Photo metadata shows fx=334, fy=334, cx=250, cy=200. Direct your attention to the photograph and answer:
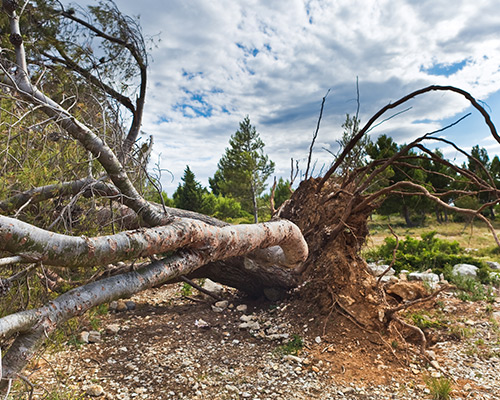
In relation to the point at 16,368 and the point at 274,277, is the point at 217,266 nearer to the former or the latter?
the point at 274,277

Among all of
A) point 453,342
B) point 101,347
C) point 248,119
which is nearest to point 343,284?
point 453,342

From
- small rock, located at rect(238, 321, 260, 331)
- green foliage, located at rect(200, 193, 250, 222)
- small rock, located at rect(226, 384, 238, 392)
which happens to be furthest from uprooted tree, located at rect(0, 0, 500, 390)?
green foliage, located at rect(200, 193, 250, 222)

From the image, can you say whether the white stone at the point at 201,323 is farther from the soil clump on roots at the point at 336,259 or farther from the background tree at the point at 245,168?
the background tree at the point at 245,168

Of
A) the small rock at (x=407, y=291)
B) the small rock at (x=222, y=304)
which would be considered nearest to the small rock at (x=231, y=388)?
the small rock at (x=222, y=304)

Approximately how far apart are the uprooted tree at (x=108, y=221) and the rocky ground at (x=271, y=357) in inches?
15.6

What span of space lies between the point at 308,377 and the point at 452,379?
133cm

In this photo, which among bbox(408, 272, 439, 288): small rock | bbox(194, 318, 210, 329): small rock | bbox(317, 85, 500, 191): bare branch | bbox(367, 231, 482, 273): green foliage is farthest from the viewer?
bbox(367, 231, 482, 273): green foliage

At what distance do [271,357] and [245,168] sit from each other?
622 inches

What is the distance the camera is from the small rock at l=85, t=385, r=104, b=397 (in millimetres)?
2969

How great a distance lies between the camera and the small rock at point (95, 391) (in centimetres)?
297

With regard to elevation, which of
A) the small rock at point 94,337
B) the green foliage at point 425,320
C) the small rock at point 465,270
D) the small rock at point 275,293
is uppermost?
the small rock at point 465,270

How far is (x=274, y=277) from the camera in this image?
484 centimetres

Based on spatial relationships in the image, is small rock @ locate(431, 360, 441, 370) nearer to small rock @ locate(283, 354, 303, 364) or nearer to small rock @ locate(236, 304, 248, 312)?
small rock @ locate(283, 354, 303, 364)

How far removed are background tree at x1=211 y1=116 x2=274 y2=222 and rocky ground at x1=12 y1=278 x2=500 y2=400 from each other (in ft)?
45.8
